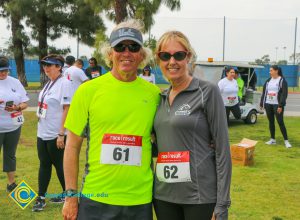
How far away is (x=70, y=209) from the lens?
7.75 feet

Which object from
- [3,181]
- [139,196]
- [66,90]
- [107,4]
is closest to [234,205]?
[66,90]

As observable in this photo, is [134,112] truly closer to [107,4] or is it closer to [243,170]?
[243,170]

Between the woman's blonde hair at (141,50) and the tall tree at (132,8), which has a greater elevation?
the tall tree at (132,8)

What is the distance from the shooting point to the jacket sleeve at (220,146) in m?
2.19

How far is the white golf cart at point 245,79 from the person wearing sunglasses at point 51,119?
23.8ft

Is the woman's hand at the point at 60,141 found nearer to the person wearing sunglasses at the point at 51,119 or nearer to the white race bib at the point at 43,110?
the person wearing sunglasses at the point at 51,119

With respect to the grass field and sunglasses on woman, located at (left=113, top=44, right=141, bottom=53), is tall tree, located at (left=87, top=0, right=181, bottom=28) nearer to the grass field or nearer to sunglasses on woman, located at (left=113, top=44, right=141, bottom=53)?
the grass field

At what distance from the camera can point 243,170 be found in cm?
664

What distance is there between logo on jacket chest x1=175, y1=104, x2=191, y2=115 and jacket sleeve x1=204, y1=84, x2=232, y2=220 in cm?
10

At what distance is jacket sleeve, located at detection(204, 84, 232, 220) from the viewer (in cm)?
219

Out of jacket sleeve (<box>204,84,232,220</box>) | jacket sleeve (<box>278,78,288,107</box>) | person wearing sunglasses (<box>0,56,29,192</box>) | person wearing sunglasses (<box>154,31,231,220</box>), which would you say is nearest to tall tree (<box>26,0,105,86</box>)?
jacket sleeve (<box>278,78,288,107</box>)

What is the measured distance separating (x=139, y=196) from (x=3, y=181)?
4112mm

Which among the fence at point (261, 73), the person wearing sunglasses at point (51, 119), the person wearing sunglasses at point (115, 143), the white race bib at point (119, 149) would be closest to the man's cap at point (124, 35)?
the person wearing sunglasses at point (115, 143)

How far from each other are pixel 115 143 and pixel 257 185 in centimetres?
410
